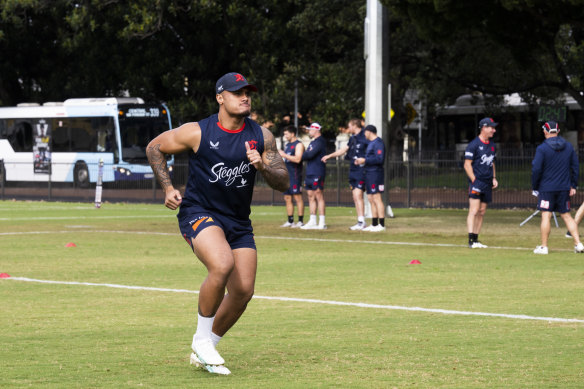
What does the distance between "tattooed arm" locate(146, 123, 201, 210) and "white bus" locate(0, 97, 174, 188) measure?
29.3 meters

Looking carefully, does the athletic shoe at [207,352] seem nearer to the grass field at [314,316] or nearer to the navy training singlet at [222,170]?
Answer: the grass field at [314,316]

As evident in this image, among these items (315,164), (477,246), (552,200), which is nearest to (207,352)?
(552,200)

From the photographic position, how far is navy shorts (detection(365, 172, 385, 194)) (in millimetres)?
19609

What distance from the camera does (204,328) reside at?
6785mm

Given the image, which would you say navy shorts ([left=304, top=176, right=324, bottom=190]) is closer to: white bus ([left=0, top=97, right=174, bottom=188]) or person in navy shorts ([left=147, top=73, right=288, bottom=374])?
person in navy shorts ([left=147, top=73, right=288, bottom=374])

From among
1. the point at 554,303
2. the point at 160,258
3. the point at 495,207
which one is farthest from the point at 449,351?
the point at 495,207

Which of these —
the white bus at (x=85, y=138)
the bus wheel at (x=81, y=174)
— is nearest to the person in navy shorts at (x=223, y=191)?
the white bus at (x=85, y=138)

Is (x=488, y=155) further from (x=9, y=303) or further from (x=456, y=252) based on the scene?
(x=9, y=303)

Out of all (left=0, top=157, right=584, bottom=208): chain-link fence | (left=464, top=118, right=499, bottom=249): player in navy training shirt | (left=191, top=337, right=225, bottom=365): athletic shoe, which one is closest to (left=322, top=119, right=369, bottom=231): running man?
(left=464, top=118, right=499, bottom=249): player in navy training shirt

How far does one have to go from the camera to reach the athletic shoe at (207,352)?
6652 millimetres

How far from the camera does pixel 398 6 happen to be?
72.7 ft

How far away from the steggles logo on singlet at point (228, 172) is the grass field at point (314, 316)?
3.93 ft

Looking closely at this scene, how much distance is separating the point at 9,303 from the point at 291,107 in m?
29.9

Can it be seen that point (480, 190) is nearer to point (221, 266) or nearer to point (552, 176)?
point (552, 176)
